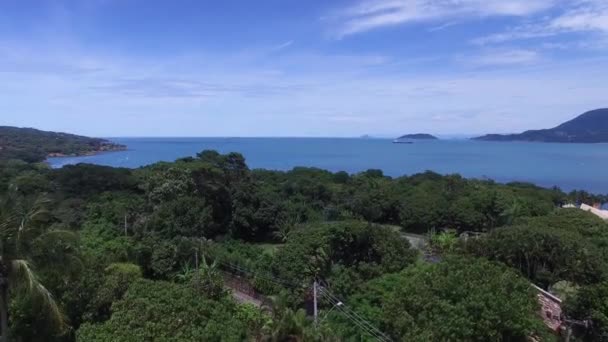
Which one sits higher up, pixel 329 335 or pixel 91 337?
pixel 91 337

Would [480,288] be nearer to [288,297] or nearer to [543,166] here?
[288,297]

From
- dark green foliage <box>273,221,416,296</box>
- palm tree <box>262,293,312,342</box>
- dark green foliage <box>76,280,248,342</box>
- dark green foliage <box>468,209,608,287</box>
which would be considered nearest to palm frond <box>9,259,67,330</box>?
dark green foliage <box>76,280,248,342</box>

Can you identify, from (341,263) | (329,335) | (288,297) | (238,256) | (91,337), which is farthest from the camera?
(238,256)

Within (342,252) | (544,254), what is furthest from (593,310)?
(342,252)

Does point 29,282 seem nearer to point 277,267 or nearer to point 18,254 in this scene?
point 18,254

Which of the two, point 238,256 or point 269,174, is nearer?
point 238,256

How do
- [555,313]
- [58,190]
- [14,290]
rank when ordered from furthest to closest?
[58,190], [555,313], [14,290]

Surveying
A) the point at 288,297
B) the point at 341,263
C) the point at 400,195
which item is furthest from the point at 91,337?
the point at 400,195
